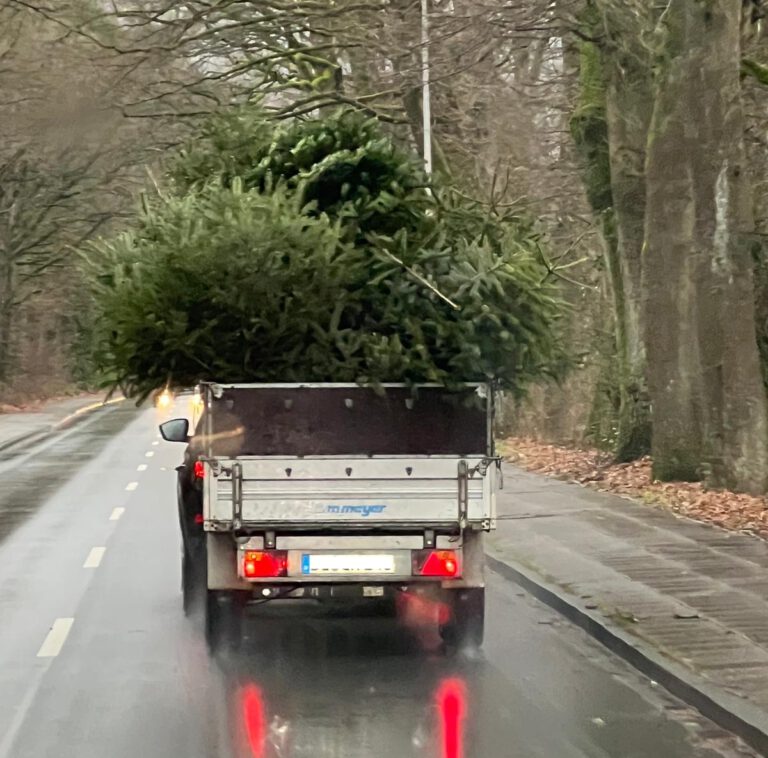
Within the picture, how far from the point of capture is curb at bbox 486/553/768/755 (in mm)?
6512

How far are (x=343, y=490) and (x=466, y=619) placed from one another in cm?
121

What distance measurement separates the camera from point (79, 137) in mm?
26188

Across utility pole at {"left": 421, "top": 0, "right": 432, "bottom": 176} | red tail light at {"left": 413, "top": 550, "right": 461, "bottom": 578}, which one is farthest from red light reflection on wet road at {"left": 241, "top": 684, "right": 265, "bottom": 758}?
utility pole at {"left": 421, "top": 0, "right": 432, "bottom": 176}

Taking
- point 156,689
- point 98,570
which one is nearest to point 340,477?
point 156,689

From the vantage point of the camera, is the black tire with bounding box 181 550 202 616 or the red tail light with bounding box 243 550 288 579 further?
the black tire with bounding box 181 550 202 616

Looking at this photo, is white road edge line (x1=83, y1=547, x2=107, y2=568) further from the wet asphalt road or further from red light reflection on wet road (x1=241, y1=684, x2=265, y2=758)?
red light reflection on wet road (x1=241, y1=684, x2=265, y2=758)

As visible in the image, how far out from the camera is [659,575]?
10797 millimetres

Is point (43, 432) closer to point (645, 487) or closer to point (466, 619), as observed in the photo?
point (645, 487)

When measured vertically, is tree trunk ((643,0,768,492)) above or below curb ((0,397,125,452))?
above

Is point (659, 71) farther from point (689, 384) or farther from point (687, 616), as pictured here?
point (687, 616)

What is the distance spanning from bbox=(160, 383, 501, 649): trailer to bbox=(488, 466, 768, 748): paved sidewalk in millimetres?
1456

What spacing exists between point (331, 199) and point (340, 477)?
2241 mm

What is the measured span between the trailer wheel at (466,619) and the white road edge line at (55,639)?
2.44 meters

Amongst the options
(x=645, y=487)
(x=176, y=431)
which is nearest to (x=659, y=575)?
(x=176, y=431)
